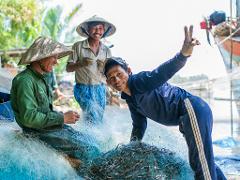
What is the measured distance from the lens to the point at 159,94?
3980mm

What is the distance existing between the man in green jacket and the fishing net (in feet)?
0.69

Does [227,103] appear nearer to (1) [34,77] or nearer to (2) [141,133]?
(2) [141,133]

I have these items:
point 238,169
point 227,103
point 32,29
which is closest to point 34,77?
point 238,169

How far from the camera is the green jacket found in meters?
3.78

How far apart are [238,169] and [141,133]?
169 centimetres

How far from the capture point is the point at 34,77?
400 centimetres

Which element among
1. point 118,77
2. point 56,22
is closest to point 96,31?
point 118,77

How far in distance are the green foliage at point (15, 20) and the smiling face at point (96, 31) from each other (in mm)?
13320

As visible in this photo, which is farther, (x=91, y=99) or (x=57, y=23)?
(x=57, y=23)

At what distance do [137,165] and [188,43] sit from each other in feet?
3.60

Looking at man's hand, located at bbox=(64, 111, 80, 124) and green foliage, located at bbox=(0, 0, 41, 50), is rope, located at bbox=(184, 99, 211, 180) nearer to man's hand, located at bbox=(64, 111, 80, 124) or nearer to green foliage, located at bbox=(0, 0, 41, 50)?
man's hand, located at bbox=(64, 111, 80, 124)

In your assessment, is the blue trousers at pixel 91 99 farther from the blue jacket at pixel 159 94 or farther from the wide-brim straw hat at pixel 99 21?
the blue jacket at pixel 159 94

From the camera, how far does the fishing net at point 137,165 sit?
3795mm

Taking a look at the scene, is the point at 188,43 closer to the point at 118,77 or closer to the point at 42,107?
the point at 118,77
